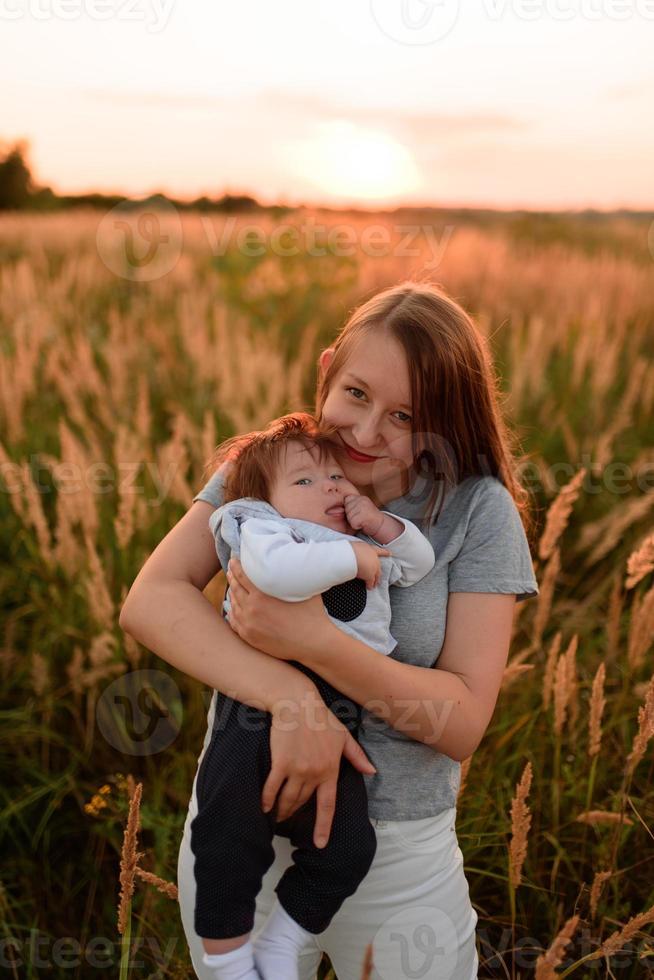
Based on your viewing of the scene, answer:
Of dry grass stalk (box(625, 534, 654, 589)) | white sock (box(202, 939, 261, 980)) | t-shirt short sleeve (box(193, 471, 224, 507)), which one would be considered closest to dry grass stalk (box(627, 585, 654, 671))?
dry grass stalk (box(625, 534, 654, 589))

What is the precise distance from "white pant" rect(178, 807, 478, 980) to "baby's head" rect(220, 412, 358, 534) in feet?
2.01

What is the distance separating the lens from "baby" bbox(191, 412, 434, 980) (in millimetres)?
1377

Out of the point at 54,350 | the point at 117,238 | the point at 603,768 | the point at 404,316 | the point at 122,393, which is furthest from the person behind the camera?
the point at 117,238

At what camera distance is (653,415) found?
457 centimetres

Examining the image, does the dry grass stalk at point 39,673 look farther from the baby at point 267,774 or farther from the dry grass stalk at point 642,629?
the dry grass stalk at point 642,629

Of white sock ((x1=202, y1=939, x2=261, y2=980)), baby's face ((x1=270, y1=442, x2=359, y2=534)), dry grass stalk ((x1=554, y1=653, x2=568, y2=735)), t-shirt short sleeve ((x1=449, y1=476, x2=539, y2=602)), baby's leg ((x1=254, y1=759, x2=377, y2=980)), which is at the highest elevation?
baby's face ((x1=270, y1=442, x2=359, y2=534))

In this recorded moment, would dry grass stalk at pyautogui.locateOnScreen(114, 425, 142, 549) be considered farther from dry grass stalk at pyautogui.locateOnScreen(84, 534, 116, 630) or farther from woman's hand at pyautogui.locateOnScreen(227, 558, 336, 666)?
woman's hand at pyautogui.locateOnScreen(227, 558, 336, 666)

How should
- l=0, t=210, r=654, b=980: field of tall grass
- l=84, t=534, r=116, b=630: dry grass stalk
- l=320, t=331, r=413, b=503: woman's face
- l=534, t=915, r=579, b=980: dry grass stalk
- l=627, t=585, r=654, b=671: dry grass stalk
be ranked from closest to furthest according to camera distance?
l=534, t=915, r=579, b=980: dry grass stalk < l=320, t=331, r=413, b=503: woman's face < l=0, t=210, r=654, b=980: field of tall grass < l=627, t=585, r=654, b=671: dry grass stalk < l=84, t=534, r=116, b=630: dry grass stalk

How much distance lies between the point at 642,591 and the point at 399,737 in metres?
2.09

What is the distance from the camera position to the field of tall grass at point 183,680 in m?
1.97

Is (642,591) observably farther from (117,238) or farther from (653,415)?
(117,238)

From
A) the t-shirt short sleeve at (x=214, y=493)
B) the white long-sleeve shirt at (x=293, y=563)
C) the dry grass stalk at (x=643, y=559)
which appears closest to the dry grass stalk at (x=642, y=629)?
the dry grass stalk at (x=643, y=559)


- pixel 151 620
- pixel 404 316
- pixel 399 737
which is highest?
pixel 404 316

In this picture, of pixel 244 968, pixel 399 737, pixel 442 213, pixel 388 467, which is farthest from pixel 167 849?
pixel 442 213
